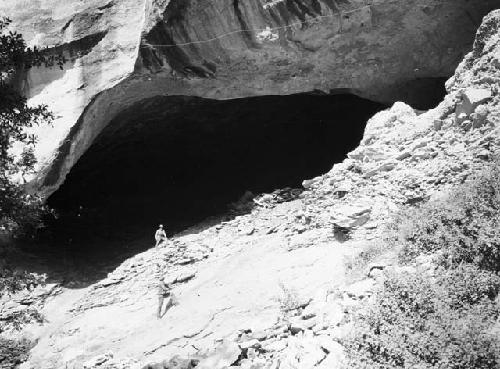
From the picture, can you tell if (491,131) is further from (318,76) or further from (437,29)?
(318,76)

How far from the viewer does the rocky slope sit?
5547 millimetres

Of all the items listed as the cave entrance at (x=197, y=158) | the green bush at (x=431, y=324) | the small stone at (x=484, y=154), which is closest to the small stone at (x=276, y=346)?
the green bush at (x=431, y=324)

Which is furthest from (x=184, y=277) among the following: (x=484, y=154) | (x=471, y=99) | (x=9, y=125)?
(x=471, y=99)

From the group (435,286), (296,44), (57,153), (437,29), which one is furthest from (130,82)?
(435,286)

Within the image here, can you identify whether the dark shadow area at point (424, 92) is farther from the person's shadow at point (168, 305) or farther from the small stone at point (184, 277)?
the person's shadow at point (168, 305)

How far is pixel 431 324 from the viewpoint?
4.44m

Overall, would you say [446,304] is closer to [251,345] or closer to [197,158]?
[251,345]

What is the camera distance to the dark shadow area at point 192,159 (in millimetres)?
13117

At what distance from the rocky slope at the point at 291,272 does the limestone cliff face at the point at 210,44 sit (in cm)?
175

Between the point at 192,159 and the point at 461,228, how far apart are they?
34.1ft

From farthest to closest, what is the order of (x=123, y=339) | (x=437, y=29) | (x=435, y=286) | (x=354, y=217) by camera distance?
(x=437, y=29), (x=123, y=339), (x=354, y=217), (x=435, y=286)

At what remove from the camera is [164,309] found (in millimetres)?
8305

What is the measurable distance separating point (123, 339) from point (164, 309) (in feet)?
2.61

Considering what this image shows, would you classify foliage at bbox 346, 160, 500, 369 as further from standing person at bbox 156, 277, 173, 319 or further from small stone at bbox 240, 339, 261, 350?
standing person at bbox 156, 277, 173, 319
